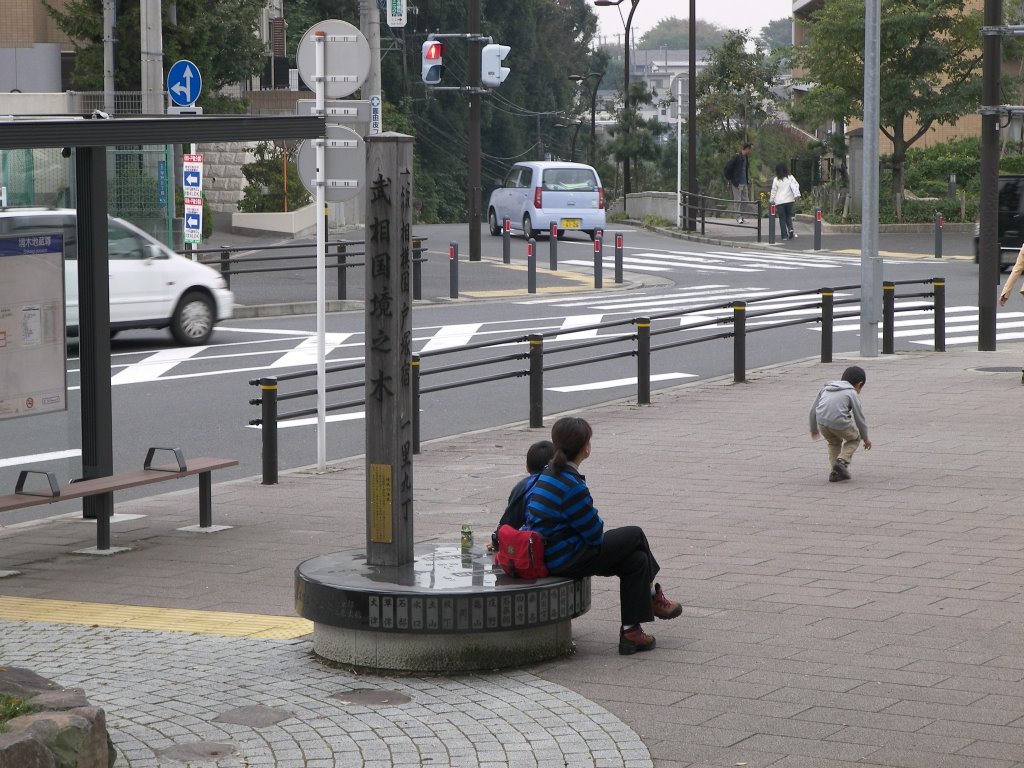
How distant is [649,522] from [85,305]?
3903 mm

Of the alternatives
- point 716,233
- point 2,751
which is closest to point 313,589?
point 2,751

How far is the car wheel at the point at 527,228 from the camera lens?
37797 millimetres

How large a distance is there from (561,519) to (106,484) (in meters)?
3.72

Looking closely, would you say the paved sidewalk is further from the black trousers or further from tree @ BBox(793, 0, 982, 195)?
tree @ BBox(793, 0, 982, 195)

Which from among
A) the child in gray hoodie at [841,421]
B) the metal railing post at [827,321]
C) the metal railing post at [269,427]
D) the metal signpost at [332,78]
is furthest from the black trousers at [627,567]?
the metal railing post at [827,321]

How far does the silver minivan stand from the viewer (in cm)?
3741

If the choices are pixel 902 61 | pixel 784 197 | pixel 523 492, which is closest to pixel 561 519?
pixel 523 492

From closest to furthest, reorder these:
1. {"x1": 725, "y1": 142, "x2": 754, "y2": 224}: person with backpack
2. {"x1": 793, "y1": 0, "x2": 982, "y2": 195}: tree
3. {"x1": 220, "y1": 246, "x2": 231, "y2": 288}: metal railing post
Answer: {"x1": 220, "y1": 246, "x2": 231, "y2": 288}: metal railing post, {"x1": 793, "y1": 0, "x2": 982, "y2": 195}: tree, {"x1": 725, "y1": 142, "x2": 754, "y2": 224}: person with backpack

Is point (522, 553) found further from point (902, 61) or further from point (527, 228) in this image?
point (902, 61)

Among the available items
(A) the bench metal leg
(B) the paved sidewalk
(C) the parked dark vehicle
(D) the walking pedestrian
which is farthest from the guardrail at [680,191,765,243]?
(A) the bench metal leg

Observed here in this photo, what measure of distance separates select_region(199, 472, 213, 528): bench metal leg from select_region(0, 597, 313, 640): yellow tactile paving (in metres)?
1.91

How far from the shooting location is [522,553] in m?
6.50

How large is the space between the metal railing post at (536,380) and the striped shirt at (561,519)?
6.89 m

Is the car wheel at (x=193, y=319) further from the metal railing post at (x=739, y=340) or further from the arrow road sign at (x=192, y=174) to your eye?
the metal railing post at (x=739, y=340)
